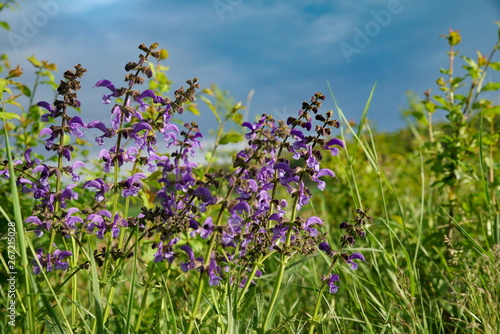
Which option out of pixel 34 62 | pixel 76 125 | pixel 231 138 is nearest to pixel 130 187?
pixel 76 125

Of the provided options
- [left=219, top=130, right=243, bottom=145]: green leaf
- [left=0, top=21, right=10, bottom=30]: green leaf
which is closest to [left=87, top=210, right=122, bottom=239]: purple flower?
[left=219, top=130, right=243, bottom=145]: green leaf

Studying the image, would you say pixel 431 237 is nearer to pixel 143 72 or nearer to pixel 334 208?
pixel 334 208

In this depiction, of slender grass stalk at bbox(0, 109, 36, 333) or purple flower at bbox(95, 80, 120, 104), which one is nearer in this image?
slender grass stalk at bbox(0, 109, 36, 333)

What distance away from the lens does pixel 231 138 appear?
A: 163 inches

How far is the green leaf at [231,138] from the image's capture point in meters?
4.12

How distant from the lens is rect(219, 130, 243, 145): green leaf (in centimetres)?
412

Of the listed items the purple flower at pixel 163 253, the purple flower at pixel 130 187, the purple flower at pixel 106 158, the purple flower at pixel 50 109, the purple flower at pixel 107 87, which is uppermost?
the purple flower at pixel 107 87

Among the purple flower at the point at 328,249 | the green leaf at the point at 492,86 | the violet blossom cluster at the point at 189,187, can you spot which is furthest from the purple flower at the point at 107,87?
the green leaf at the point at 492,86

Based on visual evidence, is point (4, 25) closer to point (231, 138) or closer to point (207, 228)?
point (231, 138)

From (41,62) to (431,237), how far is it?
424cm

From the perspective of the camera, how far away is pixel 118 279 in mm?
2674

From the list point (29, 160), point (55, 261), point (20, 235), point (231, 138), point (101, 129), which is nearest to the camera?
point (20, 235)

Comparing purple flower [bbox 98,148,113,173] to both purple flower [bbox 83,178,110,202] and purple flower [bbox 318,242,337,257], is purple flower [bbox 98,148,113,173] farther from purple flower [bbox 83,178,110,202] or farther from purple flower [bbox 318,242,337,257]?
purple flower [bbox 318,242,337,257]

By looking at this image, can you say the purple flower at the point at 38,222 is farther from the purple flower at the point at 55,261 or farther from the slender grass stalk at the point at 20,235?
the slender grass stalk at the point at 20,235
